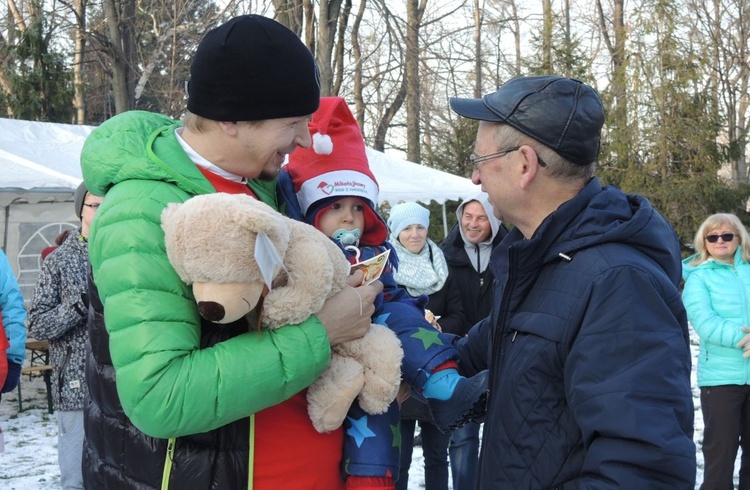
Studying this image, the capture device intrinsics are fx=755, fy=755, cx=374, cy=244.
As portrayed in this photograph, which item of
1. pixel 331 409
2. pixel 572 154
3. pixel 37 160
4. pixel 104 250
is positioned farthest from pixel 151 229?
pixel 37 160

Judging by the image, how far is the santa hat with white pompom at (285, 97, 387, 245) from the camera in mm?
2555

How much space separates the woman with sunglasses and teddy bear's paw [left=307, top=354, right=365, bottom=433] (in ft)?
13.3

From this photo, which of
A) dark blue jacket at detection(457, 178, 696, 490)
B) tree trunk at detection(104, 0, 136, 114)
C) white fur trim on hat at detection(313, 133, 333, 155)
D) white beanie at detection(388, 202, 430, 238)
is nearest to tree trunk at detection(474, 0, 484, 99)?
tree trunk at detection(104, 0, 136, 114)

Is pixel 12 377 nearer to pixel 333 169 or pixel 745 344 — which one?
pixel 333 169

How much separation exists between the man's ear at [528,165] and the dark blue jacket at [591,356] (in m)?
0.12

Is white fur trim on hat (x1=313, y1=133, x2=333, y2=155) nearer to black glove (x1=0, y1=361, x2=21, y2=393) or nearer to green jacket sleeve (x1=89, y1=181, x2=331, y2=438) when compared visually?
green jacket sleeve (x1=89, y1=181, x2=331, y2=438)

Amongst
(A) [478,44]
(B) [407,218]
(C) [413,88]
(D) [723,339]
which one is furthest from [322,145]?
(A) [478,44]

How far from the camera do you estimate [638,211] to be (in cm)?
188

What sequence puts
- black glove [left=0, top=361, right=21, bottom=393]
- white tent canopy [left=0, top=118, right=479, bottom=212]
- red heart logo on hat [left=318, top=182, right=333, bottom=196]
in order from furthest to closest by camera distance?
white tent canopy [left=0, top=118, right=479, bottom=212] < black glove [left=0, top=361, right=21, bottom=393] < red heart logo on hat [left=318, top=182, right=333, bottom=196]

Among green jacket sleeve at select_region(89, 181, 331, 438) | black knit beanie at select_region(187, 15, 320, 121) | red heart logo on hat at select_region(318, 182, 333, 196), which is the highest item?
black knit beanie at select_region(187, 15, 320, 121)

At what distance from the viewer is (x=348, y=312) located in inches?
79.0

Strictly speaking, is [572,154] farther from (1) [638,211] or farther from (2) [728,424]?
(2) [728,424]

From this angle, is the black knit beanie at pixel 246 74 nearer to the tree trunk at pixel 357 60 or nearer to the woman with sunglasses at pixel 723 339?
the woman with sunglasses at pixel 723 339

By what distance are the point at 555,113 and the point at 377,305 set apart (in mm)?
838
